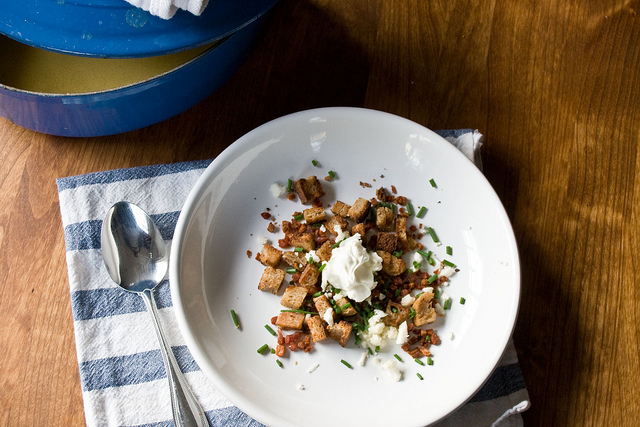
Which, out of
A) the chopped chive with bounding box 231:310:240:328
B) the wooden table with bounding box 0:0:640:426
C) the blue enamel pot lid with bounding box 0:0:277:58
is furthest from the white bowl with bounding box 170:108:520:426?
the blue enamel pot lid with bounding box 0:0:277:58

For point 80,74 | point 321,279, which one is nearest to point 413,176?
point 321,279

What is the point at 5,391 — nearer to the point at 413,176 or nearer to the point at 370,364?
the point at 370,364

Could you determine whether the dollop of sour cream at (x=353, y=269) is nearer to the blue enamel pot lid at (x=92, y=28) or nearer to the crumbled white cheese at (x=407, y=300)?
the crumbled white cheese at (x=407, y=300)

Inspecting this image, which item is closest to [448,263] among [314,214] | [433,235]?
[433,235]

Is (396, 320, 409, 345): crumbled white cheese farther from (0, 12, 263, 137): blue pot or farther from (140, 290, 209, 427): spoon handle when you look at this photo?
(0, 12, 263, 137): blue pot

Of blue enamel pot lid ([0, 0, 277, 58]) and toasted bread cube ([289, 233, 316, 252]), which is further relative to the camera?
toasted bread cube ([289, 233, 316, 252])

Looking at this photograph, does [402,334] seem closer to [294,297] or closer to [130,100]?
[294,297]
